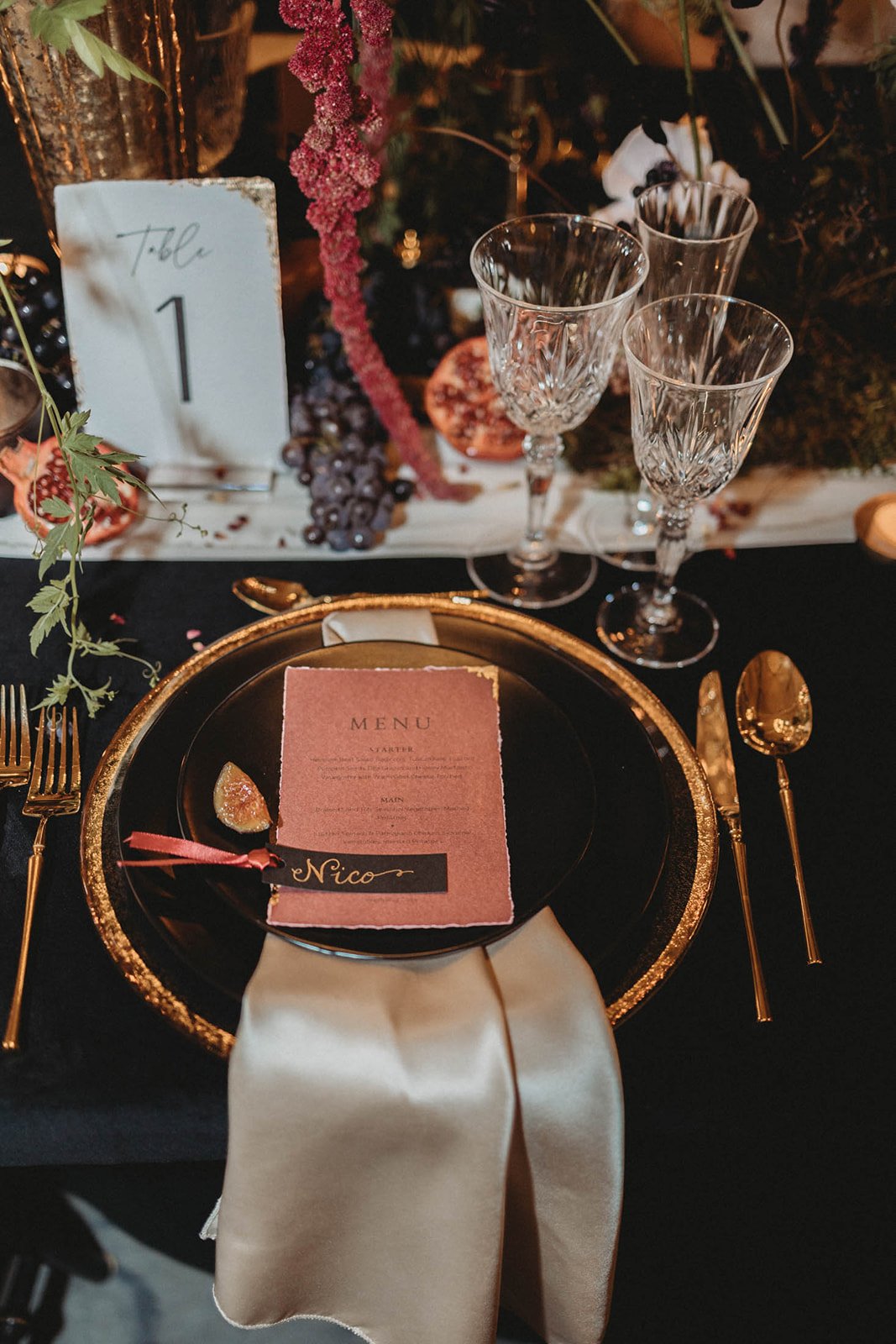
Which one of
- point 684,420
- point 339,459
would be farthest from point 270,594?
point 684,420

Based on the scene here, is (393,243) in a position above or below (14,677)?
above

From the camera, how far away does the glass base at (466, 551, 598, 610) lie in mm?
891

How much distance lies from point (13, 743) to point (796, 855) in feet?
1.80

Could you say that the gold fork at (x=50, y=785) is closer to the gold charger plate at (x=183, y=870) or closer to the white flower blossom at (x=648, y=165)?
the gold charger plate at (x=183, y=870)

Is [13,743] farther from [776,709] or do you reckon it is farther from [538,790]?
[776,709]

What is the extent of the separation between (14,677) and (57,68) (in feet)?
1.61

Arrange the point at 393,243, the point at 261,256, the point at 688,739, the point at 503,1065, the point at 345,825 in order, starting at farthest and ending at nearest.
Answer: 1. the point at 393,243
2. the point at 261,256
3. the point at 688,739
4. the point at 345,825
5. the point at 503,1065

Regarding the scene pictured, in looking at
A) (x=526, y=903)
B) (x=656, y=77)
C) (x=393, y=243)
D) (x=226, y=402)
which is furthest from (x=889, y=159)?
(x=526, y=903)

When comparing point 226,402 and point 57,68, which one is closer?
point 57,68

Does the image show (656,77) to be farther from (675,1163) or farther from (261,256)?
→ (675,1163)

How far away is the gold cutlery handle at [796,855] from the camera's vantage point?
0.65 m

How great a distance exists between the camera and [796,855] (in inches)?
27.1

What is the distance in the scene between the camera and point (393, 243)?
115 centimetres

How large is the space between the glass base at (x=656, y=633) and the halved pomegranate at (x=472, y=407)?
220 mm
